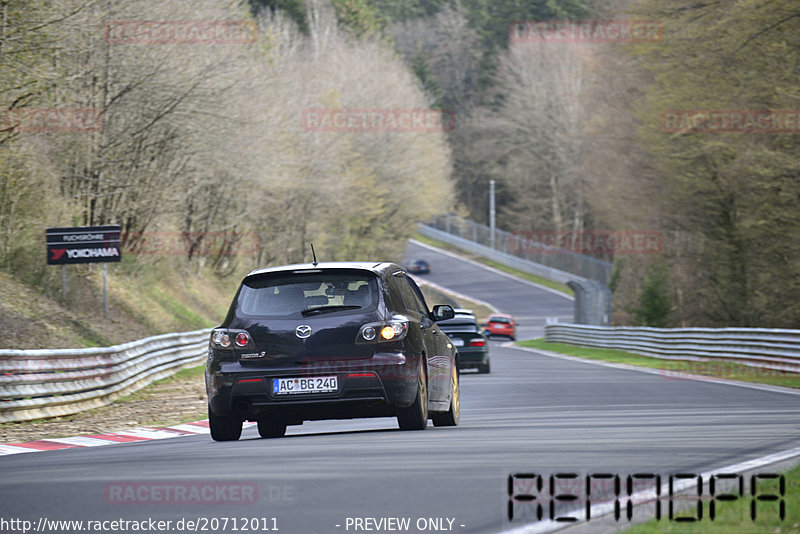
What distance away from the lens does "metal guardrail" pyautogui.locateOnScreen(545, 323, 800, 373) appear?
26484mm

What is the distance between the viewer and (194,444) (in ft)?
40.4

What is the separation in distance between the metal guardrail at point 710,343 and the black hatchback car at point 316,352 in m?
15.4

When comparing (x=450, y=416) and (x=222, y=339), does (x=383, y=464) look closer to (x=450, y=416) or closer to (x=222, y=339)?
(x=222, y=339)

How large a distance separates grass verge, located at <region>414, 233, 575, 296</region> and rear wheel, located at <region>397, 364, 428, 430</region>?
79635 millimetres

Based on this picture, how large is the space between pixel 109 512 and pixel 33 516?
419mm

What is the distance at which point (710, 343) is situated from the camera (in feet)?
107

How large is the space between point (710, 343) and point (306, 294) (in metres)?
22.2

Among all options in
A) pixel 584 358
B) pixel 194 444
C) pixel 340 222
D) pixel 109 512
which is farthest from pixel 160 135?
pixel 340 222

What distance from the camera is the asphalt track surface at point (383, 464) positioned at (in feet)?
23.9

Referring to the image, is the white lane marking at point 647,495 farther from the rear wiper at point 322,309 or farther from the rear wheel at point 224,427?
the rear wheel at point 224,427

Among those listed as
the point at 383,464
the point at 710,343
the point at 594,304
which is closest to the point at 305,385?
the point at 383,464

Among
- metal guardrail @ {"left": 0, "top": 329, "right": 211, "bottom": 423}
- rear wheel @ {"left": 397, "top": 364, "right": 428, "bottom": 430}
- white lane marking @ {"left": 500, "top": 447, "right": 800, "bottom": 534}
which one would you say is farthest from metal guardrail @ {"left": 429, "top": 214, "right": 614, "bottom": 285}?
white lane marking @ {"left": 500, "top": 447, "right": 800, "bottom": 534}

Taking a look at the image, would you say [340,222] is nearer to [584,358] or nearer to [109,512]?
[584,358]

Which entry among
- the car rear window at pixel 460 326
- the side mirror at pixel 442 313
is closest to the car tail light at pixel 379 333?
the side mirror at pixel 442 313
